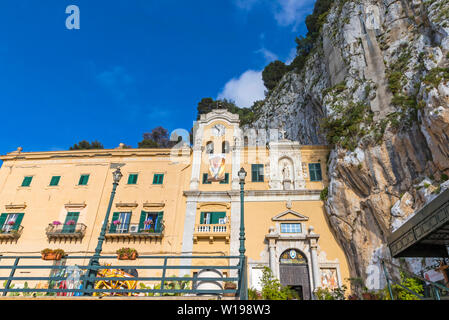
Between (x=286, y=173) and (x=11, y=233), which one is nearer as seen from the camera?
(x=11, y=233)

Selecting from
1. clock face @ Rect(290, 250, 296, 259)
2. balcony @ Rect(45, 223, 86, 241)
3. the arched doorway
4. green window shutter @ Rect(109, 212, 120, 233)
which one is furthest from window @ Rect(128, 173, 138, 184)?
clock face @ Rect(290, 250, 296, 259)

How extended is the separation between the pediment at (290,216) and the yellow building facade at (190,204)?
0.24 feet

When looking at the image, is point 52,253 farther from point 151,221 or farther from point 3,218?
point 151,221

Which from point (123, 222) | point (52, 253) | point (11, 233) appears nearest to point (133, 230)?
point (123, 222)

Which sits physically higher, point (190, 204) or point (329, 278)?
point (190, 204)

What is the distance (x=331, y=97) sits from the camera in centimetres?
2533

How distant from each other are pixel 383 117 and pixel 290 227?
33.2 feet

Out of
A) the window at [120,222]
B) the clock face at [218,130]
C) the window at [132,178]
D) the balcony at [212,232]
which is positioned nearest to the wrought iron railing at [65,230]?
the window at [120,222]

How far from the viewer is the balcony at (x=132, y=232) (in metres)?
22.1

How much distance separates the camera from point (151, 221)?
22.9m

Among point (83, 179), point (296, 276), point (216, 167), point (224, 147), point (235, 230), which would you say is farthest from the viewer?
point (224, 147)
